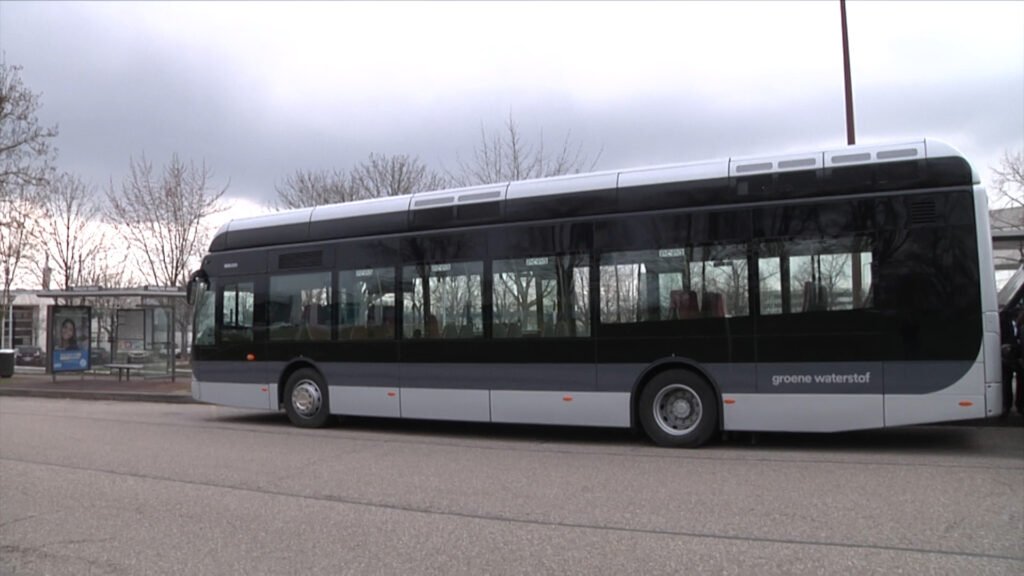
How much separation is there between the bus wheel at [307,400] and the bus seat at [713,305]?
5.90 m

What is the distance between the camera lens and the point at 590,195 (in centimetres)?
980

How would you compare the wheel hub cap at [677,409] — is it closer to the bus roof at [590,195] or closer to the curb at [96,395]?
the bus roof at [590,195]

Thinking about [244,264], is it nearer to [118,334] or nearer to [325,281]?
[325,281]

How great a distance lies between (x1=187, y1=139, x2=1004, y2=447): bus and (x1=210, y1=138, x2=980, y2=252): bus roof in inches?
0.9

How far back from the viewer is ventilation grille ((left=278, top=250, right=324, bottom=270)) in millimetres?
11812

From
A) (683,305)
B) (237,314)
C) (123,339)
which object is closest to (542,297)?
(683,305)

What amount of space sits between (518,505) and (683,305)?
144 inches

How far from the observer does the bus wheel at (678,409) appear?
910 centimetres

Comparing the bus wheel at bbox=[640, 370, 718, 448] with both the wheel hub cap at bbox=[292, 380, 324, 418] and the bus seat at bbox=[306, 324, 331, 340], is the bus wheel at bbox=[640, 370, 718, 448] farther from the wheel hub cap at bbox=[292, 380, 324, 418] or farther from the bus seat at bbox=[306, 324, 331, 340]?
the wheel hub cap at bbox=[292, 380, 324, 418]

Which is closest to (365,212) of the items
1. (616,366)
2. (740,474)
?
(616,366)

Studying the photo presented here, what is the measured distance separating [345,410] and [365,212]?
2.98m

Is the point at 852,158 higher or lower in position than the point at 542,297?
higher

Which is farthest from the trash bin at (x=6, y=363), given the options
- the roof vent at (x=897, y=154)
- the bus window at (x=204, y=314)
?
the roof vent at (x=897, y=154)

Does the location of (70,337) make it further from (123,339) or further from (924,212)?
(924,212)
